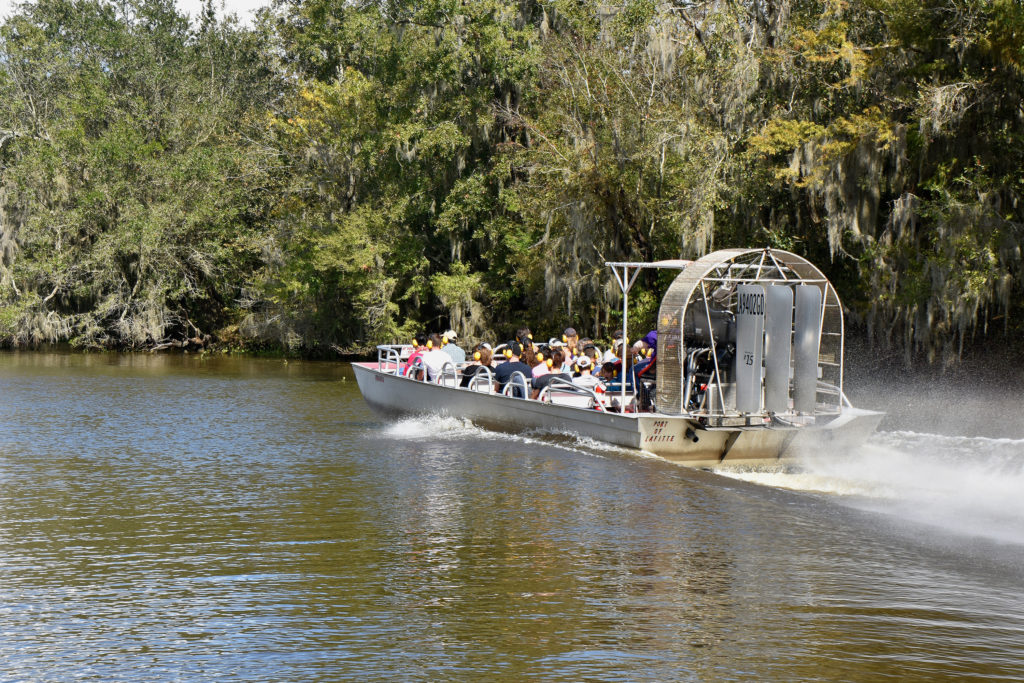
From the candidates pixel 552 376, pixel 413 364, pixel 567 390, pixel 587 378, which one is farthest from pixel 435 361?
pixel 552 376

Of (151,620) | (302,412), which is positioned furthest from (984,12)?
(151,620)

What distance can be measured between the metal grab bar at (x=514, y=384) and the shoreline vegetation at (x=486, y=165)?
7862mm

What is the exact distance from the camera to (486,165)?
3312cm

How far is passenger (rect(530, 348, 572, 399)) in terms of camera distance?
1750 centimetres

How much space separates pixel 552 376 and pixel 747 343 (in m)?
3.61

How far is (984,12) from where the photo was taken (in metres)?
20.0

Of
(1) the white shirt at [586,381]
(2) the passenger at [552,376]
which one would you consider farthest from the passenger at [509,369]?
(1) the white shirt at [586,381]

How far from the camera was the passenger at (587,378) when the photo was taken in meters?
16.6

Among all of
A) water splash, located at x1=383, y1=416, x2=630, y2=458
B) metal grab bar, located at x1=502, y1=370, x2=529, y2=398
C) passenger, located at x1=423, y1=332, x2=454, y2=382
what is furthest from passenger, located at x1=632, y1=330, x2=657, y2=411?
passenger, located at x1=423, y1=332, x2=454, y2=382

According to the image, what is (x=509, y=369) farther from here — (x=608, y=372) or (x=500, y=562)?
(x=500, y=562)

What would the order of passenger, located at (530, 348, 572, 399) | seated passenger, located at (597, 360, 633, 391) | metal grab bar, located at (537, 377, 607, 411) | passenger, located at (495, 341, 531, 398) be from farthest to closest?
passenger, located at (495, 341, 531, 398) → passenger, located at (530, 348, 572, 399) → seated passenger, located at (597, 360, 633, 391) → metal grab bar, located at (537, 377, 607, 411)

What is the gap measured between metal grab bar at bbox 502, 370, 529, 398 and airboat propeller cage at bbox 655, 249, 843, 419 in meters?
3.01

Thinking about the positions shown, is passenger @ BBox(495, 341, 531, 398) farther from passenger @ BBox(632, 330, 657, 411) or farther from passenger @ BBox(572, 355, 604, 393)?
passenger @ BBox(632, 330, 657, 411)

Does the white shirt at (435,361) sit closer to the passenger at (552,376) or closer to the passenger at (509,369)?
the passenger at (509,369)
